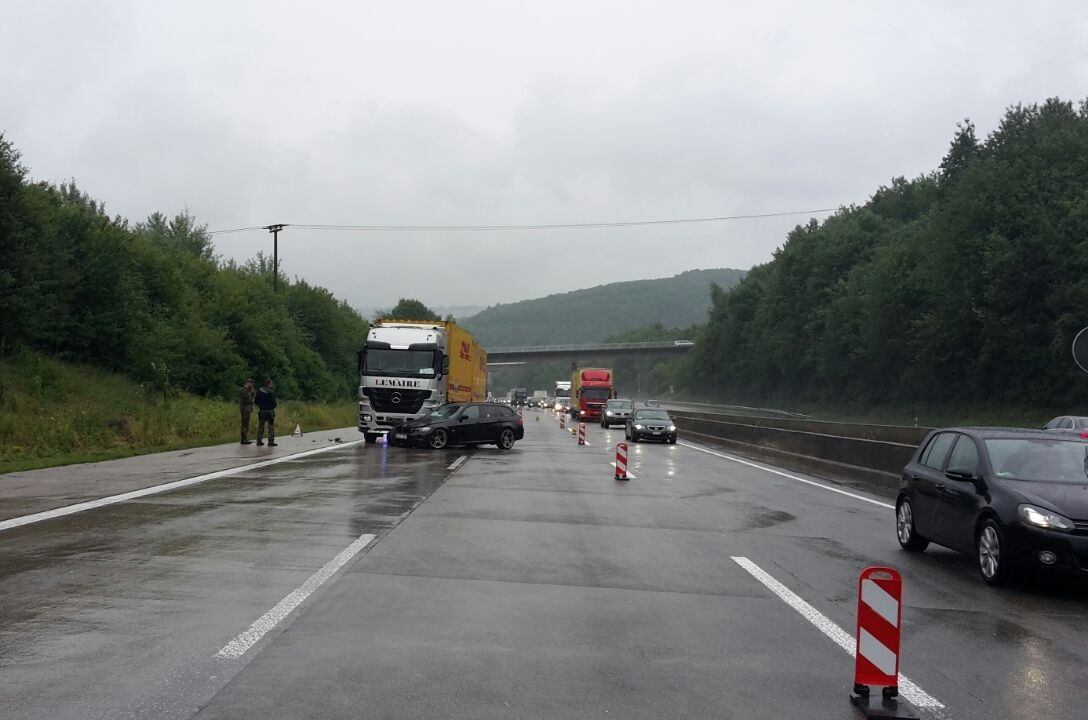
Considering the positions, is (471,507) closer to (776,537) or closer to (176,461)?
(776,537)

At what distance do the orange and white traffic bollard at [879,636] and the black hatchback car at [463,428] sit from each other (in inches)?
920

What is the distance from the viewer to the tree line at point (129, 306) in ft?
106

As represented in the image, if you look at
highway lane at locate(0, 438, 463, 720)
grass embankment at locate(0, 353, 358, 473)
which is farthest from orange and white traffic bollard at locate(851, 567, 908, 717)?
grass embankment at locate(0, 353, 358, 473)

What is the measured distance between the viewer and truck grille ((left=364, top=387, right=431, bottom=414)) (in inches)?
1180

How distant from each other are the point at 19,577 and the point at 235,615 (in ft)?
8.26

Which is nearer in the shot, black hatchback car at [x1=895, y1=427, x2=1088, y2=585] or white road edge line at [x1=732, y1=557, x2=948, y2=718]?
white road edge line at [x1=732, y1=557, x2=948, y2=718]

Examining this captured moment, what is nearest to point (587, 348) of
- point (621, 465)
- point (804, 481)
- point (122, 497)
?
point (804, 481)

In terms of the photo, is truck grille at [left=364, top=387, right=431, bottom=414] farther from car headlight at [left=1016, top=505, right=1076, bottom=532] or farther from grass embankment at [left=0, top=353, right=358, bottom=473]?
car headlight at [left=1016, top=505, right=1076, bottom=532]

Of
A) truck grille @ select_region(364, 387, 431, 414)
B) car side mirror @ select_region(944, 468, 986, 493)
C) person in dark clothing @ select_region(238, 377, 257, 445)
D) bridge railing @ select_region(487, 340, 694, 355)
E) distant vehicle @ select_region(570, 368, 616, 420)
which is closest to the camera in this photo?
car side mirror @ select_region(944, 468, 986, 493)

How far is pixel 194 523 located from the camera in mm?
11523

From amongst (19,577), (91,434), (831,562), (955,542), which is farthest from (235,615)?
(91,434)

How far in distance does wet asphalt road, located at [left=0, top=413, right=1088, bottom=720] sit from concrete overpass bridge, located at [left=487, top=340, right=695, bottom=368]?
11374 cm

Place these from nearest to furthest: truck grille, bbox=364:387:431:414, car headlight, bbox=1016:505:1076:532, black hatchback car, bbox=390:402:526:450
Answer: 1. car headlight, bbox=1016:505:1076:532
2. black hatchback car, bbox=390:402:526:450
3. truck grille, bbox=364:387:431:414

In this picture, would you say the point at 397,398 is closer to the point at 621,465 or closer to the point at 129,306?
the point at 621,465
